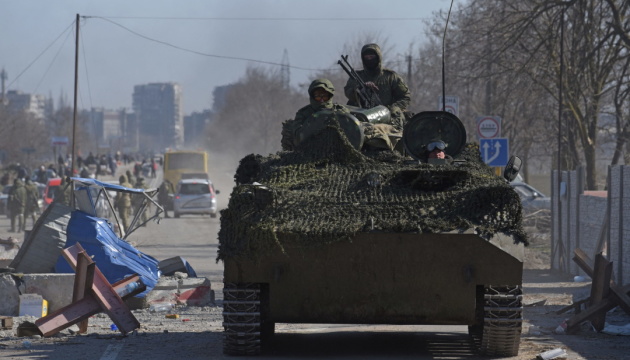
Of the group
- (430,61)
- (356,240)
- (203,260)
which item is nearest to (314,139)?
(356,240)

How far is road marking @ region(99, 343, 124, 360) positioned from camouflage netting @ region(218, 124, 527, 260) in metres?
1.41

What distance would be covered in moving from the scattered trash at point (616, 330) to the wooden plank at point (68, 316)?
498 cm

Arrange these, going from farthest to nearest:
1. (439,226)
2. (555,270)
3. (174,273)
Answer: (555,270) → (174,273) → (439,226)

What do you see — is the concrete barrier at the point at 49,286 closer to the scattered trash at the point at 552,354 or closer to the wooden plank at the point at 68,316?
the wooden plank at the point at 68,316

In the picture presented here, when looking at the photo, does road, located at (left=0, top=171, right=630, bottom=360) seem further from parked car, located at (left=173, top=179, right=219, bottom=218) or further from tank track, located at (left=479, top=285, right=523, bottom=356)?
parked car, located at (left=173, top=179, right=219, bottom=218)

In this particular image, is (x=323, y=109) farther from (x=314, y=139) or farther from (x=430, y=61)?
(x=430, y=61)

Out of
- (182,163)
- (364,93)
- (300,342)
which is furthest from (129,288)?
(182,163)

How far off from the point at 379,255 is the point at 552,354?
1825 millimetres

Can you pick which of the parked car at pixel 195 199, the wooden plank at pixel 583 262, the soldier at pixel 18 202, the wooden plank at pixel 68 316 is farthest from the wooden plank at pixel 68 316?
the parked car at pixel 195 199

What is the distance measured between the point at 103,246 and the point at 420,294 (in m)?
6.09

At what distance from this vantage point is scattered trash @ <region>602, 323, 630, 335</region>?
11500 millimetres

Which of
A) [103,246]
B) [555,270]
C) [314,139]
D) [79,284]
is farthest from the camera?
[555,270]

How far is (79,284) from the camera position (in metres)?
11.2

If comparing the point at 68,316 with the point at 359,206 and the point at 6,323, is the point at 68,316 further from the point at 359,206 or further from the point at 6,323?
the point at 359,206
